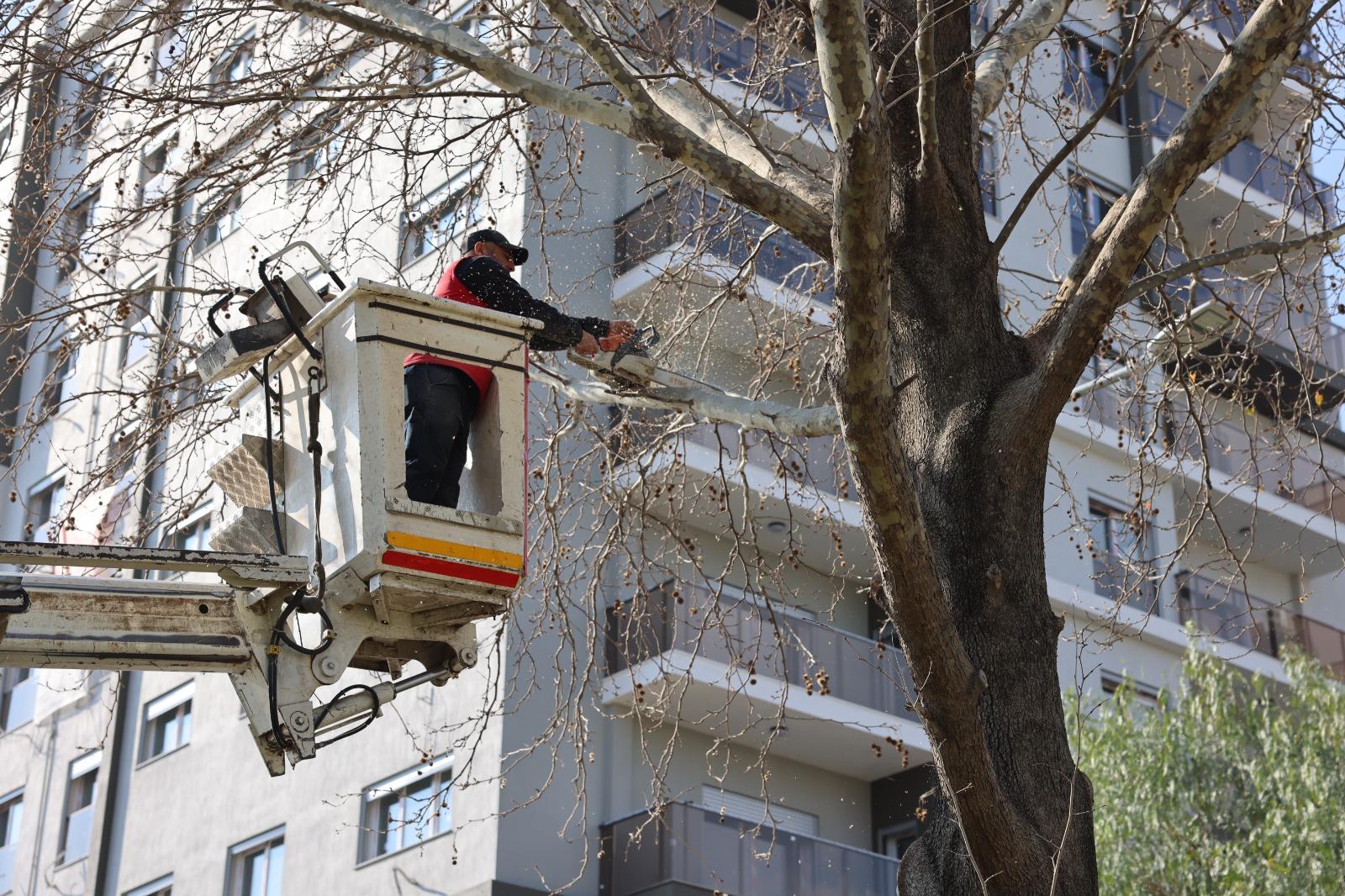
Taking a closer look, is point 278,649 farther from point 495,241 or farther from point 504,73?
point 504,73

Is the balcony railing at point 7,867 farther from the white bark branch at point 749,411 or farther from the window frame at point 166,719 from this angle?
the white bark branch at point 749,411

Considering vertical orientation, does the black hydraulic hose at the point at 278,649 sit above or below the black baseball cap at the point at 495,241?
below

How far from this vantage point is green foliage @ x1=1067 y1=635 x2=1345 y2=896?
17.6m

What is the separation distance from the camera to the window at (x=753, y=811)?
19453 millimetres

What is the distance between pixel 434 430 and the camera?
6246mm

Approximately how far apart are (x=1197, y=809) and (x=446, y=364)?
47.1 ft

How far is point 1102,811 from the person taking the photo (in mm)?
18297

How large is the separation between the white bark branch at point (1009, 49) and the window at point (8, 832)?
20.7 meters

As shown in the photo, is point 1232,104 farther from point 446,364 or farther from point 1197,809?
point 1197,809

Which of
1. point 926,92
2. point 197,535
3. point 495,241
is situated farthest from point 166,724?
point 926,92

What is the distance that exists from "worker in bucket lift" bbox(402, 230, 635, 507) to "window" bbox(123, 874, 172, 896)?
17289 mm

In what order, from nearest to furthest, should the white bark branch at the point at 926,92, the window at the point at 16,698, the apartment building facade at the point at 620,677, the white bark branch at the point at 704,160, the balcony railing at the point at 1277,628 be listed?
the white bark branch at the point at 926,92 → the white bark branch at the point at 704,160 → the apartment building facade at the point at 620,677 → the balcony railing at the point at 1277,628 → the window at the point at 16,698

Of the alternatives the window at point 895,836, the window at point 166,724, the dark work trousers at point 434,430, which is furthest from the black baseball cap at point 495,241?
the window at point 166,724

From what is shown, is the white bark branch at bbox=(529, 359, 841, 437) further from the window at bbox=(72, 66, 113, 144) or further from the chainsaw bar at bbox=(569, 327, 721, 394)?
the window at bbox=(72, 66, 113, 144)
